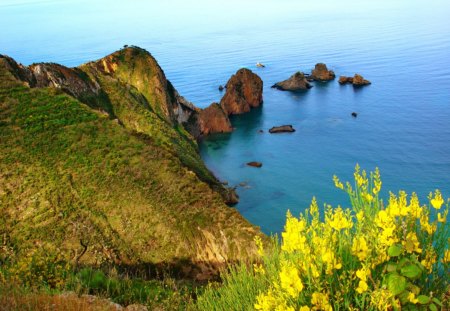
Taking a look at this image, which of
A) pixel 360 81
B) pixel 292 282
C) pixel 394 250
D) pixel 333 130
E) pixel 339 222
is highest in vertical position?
pixel 339 222

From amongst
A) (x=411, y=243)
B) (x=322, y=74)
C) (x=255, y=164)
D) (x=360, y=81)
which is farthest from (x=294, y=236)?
(x=322, y=74)

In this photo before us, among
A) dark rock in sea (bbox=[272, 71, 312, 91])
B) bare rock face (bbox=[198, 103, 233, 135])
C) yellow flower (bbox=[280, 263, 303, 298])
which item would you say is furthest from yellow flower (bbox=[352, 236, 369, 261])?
dark rock in sea (bbox=[272, 71, 312, 91])

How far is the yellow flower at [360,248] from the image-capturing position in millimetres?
5773

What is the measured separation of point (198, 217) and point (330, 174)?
4924 cm

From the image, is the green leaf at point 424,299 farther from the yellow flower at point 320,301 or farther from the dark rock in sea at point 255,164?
the dark rock in sea at point 255,164

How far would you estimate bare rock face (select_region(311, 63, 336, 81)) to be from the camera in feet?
455

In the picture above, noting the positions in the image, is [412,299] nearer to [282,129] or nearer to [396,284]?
[396,284]

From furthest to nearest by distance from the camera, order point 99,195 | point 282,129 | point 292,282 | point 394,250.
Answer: point 282,129 < point 99,195 < point 292,282 < point 394,250

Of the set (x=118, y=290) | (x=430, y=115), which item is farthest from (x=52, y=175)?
(x=430, y=115)

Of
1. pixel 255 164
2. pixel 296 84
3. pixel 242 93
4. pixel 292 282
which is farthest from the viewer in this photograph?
pixel 296 84

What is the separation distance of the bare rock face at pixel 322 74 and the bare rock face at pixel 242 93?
99.2 ft

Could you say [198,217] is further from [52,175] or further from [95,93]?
[95,93]

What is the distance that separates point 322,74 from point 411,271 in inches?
5527

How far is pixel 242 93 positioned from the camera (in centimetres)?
11831
